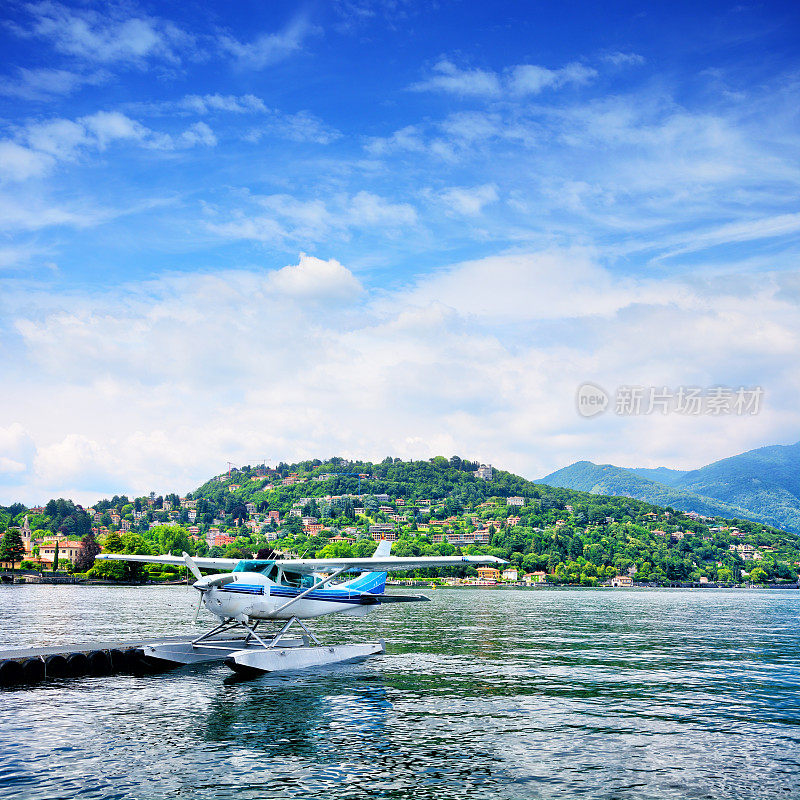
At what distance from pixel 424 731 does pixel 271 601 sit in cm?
811

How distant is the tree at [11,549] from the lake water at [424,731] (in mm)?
130372

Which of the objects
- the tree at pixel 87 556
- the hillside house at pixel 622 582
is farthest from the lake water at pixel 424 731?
the hillside house at pixel 622 582

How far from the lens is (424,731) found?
50.3 ft

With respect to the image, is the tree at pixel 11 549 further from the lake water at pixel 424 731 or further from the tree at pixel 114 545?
the lake water at pixel 424 731

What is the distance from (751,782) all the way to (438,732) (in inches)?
235

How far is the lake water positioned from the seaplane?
1.98ft

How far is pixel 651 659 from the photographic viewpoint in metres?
28.0

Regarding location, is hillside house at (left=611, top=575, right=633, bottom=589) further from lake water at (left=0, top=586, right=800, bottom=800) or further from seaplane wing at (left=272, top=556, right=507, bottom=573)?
seaplane wing at (left=272, top=556, right=507, bottom=573)

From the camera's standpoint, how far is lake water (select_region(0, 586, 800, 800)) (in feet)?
38.6

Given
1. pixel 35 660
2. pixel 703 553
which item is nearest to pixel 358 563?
pixel 35 660

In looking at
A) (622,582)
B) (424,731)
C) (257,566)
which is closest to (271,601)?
(257,566)

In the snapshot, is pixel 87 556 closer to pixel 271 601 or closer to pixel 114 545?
pixel 114 545

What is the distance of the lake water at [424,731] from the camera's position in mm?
11758

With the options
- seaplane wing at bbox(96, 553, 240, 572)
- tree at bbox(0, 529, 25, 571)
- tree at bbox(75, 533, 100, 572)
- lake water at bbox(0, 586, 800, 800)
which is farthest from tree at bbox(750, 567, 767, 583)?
seaplane wing at bbox(96, 553, 240, 572)
